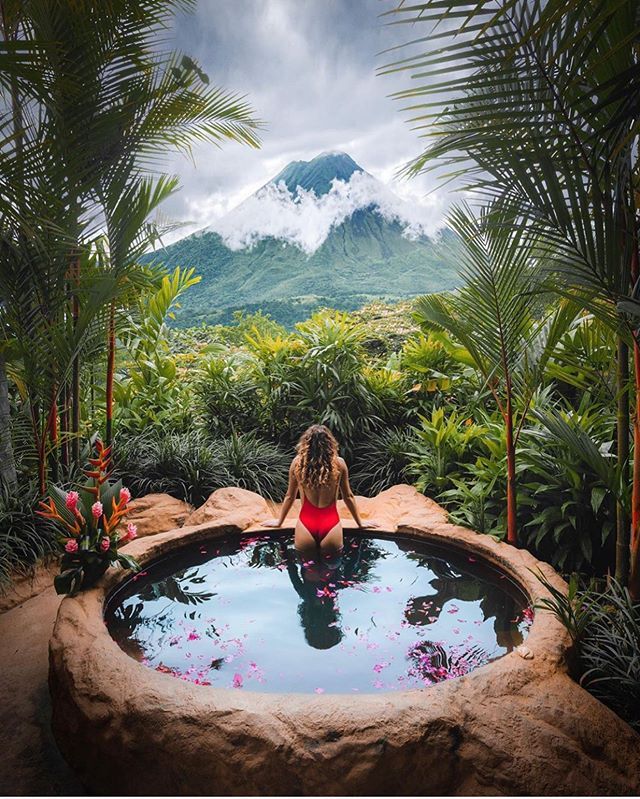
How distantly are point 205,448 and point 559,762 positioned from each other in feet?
11.2

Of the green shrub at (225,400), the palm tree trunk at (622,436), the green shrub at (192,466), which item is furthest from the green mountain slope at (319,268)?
the palm tree trunk at (622,436)

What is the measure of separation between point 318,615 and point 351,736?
1055mm

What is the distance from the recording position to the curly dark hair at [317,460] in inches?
124

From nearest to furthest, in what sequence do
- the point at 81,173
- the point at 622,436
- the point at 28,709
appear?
the point at 622,436
the point at 28,709
the point at 81,173

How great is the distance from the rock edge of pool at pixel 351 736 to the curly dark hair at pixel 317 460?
145 centimetres

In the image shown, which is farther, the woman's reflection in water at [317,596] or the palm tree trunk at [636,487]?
the woman's reflection in water at [317,596]

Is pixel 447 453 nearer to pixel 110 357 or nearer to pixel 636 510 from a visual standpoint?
pixel 636 510

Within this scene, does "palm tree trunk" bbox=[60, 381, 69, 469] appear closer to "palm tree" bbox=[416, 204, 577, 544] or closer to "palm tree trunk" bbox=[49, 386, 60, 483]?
"palm tree trunk" bbox=[49, 386, 60, 483]

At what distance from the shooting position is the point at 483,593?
273cm

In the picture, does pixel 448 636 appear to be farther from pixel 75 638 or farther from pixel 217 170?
pixel 217 170

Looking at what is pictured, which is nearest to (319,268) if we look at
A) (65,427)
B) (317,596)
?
(65,427)

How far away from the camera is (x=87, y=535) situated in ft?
8.50

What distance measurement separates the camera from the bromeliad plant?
98.7 inches

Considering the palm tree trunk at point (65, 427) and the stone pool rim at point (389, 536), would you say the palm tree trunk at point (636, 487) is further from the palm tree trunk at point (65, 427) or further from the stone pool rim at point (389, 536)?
the palm tree trunk at point (65, 427)
